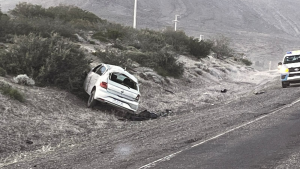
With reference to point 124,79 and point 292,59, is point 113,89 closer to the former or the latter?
point 124,79

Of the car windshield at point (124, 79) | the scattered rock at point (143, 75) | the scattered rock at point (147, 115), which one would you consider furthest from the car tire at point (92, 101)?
the scattered rock at point (143, 75)

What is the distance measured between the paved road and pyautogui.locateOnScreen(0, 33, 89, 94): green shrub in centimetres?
744

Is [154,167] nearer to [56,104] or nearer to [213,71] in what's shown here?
[56,104]

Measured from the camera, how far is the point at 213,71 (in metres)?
29.2

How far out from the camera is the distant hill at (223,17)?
328ft

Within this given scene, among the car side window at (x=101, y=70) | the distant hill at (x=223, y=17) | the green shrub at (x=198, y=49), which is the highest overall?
the distant hill at (x=223, y=17)

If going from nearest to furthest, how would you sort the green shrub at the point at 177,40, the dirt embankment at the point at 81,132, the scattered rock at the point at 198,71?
1. the dirt embankment at the point at 81,132
2. the scattered rock at the point at 198,71
3. the green shrub at the point at 177,40

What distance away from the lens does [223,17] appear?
13450cm

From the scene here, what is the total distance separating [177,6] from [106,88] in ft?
443

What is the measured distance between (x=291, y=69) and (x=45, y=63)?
1216 cm

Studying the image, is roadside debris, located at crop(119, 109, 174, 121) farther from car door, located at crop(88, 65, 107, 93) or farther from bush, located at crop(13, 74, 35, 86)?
bush, located at crop(13, 74, 35, 86)

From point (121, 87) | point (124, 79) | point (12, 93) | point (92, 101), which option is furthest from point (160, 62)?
point (12, 93)

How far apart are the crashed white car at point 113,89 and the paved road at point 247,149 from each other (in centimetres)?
452

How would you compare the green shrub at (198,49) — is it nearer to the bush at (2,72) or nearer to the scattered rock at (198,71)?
the scattered rock at (198,71)
